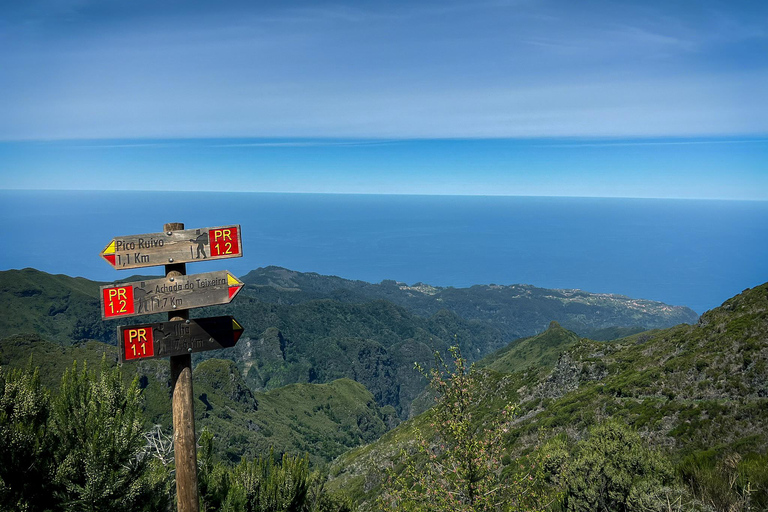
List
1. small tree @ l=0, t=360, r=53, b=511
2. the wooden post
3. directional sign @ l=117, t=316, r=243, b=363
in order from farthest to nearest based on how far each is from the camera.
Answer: small tree @ l=0, t=360, r=53, b=511 → the wooden post → directional sign @ l=117, t=316, r=243, b=363

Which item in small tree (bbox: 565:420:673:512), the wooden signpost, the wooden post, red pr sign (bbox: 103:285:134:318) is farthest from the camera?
small tree (bbox: 565:420:673:512)

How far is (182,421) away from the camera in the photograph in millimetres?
6195

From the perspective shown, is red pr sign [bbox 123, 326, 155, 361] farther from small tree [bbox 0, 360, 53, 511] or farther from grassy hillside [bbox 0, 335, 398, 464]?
grassy hillside [bbox 0, 335, 398, 464]

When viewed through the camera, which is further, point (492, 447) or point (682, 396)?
point (682, 396)

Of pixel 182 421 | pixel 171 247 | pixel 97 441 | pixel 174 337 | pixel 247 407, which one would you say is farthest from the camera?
pixel 247 407

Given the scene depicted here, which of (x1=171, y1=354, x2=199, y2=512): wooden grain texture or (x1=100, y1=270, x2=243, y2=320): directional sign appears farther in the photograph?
(x1=171, y1=354, x2=199, y2=512): wooden grain texture

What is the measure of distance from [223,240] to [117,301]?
1460 millimetres

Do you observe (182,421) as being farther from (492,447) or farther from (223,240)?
(492,447)

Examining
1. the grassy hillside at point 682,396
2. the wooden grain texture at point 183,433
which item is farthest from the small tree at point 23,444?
the grassy hillside at point 682,396

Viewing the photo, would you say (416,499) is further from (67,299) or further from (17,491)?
(67,299)

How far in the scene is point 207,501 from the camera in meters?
11.8

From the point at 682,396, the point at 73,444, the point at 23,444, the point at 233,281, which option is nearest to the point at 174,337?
the point at 233,281

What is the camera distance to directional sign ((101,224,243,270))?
5.90 meters

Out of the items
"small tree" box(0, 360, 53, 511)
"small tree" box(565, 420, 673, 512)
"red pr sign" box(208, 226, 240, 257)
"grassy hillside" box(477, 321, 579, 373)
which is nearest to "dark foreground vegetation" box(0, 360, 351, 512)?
"small tree" box(0, 360, 53, 511)
